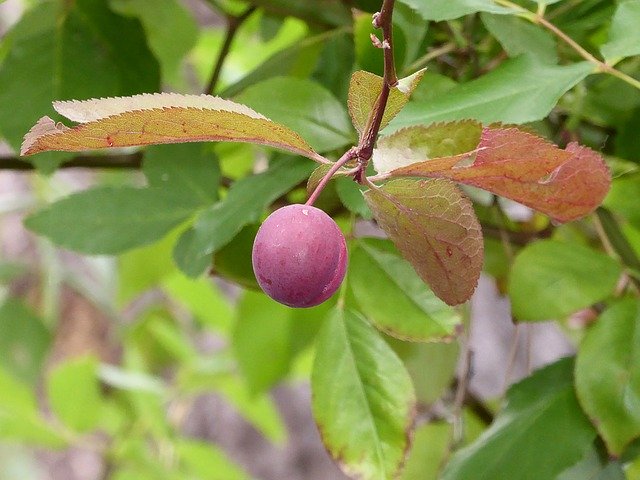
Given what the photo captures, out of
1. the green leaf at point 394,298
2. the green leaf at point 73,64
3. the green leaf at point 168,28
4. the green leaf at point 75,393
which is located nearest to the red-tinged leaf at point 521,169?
the green leaf at point 394,298

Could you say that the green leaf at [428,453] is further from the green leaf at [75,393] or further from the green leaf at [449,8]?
the green leaf at [75,393]

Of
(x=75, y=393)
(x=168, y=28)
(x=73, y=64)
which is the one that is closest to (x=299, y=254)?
(x=73, y=64)

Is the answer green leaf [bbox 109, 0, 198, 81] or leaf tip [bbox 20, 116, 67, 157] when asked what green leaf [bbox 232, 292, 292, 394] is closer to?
green leaf [bbox 109, 0, 198, 81]

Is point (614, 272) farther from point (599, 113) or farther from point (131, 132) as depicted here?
point (131, 132)

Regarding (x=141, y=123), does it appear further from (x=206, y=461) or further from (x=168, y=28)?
(x=206, y=461)

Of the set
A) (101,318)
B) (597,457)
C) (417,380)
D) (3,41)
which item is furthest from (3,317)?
(101,318)
